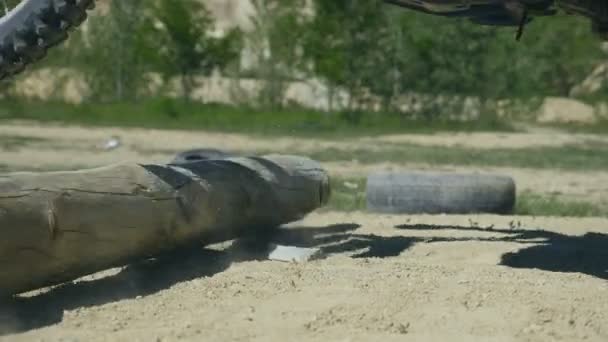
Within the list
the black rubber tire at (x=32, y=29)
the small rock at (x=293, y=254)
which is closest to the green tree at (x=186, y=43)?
the small rock at (x=293, y=254)

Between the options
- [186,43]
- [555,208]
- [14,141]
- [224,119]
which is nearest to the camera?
[555,208]

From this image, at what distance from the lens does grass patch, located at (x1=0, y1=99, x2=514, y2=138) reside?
23547mm

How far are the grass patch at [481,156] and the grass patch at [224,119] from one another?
169 inches

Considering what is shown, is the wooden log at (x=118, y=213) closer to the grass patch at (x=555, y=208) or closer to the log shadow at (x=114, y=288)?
the log shadow at (x=114, y=288)

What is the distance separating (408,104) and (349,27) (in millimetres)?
2266

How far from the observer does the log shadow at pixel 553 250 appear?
7.54m

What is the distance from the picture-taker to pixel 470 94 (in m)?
26.6

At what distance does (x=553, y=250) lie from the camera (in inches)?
322

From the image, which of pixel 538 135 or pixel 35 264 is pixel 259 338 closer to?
pixel 35 264

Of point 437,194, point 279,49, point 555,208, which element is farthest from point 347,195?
point 279,49

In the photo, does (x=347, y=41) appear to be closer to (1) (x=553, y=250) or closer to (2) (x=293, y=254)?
(1) (x=553, y=250)

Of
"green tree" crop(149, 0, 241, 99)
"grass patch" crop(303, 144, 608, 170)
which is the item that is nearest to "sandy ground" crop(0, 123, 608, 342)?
"grass patch" crop(303, 144, 608, 170)

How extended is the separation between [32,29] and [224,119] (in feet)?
59.2

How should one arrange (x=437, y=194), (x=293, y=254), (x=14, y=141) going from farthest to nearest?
1. (x=14, y=141)
2. (x=437, y=194)
3. (x=293, y=254)
